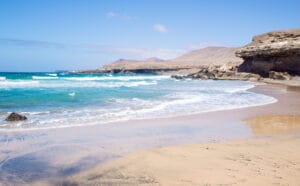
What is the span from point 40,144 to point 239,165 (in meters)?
4.35

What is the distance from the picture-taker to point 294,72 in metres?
43.0

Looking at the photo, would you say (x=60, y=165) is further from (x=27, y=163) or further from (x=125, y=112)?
(x=125, y=112)

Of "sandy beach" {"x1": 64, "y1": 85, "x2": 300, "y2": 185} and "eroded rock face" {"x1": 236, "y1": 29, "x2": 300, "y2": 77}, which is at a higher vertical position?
"eroded rock face" {"x1": 236, "y1": 29, "x2": 300, "y2": 77}

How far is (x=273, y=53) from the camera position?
4378 centimetres

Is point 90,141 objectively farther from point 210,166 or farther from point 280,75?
point 280,75

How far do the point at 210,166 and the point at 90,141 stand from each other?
3.29 meters

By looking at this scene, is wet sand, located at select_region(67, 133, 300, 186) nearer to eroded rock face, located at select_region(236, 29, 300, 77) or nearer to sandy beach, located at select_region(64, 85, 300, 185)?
sandy beach, located at select_region(64, 85, 300, 185)

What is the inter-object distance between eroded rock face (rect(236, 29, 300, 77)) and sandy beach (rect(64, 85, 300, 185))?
3703 cm

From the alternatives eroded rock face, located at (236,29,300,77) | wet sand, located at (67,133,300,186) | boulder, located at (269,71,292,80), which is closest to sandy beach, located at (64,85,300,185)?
wet sand, located at (67,133,300,186)

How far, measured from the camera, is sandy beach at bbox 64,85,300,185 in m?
4.99

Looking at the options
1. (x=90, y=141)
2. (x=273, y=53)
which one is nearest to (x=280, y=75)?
(x=273, y=53)

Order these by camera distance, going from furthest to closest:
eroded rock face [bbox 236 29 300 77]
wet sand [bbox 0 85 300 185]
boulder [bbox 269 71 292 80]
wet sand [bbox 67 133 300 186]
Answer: eroded rock face [bbox 236 29 300 77], boulder [bbox 269 71 292 80], wet sand [bbox 0 85 300 185], wet sand [bbox 67 133 300 186]

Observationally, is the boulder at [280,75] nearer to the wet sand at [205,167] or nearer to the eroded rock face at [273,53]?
the eroded rock face at [273,53]

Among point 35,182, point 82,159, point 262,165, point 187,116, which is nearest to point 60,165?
point 82,159
